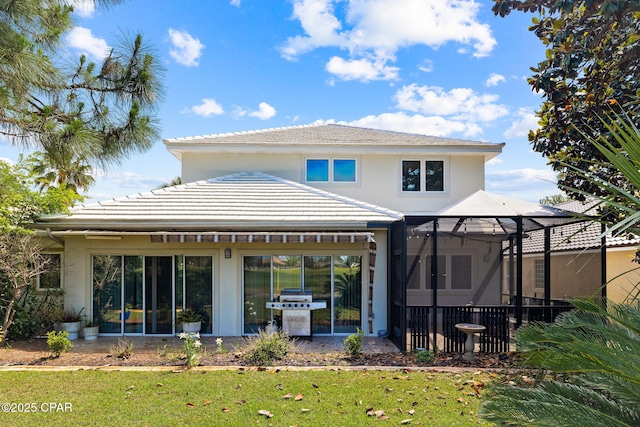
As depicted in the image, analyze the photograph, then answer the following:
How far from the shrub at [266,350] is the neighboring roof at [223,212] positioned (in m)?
4.49

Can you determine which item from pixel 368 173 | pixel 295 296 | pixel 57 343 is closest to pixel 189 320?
pixel 295 296

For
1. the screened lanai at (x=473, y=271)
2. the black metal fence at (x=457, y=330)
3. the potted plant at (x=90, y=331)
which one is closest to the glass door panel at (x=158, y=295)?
the potted plant at (x=90, y=331)

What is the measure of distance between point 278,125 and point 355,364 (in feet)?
55.4

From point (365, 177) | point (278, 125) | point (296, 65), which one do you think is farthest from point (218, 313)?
point (296, 65)

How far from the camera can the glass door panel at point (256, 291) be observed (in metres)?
15.6

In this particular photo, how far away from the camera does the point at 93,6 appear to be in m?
8.93

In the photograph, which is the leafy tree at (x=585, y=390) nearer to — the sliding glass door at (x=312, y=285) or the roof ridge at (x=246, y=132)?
the sliding glass door at (x=312, y=285)

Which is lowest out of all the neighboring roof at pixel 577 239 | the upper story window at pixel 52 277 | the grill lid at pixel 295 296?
the grill lid at pixel 295 296

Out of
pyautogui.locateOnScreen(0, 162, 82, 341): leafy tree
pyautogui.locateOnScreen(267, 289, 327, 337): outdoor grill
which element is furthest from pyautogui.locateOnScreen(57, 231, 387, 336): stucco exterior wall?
pyautogui.locateOnScreen(267, 289, 327, 337): outdoor grill

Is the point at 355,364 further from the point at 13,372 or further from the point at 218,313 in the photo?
the point at 13,372

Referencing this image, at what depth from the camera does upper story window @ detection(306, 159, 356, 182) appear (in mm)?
20344

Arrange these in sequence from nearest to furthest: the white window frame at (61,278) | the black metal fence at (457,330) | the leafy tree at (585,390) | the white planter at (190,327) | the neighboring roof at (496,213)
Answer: the leafy tree at (585,390), the black metal fence at (457,330), the neighboring roof at (496,213), the white planter at (190,327), the white window frame at (61,278)

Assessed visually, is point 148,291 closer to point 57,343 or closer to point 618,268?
point 57,343

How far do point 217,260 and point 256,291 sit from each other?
1.90 meters
